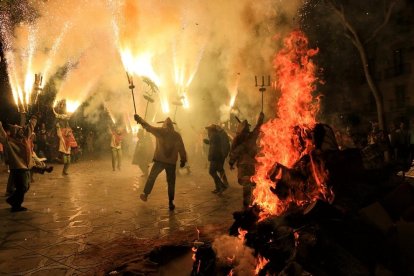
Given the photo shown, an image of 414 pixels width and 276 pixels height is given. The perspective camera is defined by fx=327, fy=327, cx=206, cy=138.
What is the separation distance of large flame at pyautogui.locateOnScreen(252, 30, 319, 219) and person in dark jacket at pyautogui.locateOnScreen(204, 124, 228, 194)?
244 centimetres

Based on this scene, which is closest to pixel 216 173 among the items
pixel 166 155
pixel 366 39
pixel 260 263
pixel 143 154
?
pixel 166 155

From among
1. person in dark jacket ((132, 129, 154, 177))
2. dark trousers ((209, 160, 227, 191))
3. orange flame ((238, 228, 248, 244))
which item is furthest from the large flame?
person in dark jacket ((132, 129, 154, 177))

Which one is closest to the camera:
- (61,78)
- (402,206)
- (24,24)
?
(402,206)

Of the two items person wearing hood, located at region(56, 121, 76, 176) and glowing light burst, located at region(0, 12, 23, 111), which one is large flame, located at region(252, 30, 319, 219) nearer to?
person wearing hood, located at region(56, 121, 76, 176)

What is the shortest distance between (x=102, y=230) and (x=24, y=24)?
16.2m

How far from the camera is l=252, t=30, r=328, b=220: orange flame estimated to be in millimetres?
5219

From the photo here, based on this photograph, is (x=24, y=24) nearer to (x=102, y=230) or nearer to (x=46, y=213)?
(x=46, y=213)

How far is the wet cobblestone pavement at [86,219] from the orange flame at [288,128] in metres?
1.58

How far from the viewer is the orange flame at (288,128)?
5219mm

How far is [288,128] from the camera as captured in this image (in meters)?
6.04

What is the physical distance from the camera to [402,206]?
167 inches

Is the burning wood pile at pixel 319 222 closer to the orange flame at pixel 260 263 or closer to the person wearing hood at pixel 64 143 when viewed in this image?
the orange flame at pixel 260 263

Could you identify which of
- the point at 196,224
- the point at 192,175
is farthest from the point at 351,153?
the point at 192,175

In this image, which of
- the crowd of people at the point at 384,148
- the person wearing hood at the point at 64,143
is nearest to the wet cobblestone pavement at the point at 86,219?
the person wearing hood at the point at 64,143
